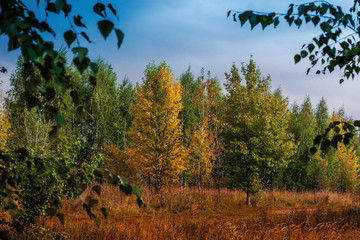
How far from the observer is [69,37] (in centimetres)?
132

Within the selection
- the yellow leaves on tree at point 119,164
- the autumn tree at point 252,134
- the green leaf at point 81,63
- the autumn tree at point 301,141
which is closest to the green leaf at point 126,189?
the green leaf at point 81,63

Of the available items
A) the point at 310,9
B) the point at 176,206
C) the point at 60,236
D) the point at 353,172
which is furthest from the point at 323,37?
the point at 353,172

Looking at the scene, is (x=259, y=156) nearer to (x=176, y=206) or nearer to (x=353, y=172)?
(x=176, y=206)

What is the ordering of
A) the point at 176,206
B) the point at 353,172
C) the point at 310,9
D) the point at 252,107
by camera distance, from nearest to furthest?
1. the point at 310,9
2. the point at 176,206
3. the point at 252,107
4. the point at 353,172

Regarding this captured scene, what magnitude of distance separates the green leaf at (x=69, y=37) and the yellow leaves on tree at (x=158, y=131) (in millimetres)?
15077

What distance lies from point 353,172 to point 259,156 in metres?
18.6

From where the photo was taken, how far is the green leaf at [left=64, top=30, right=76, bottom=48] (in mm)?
1316

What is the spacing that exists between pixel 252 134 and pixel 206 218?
9.06m

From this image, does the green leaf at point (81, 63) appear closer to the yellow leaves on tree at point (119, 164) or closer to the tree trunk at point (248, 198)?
the tree trunk at point (248, 198)

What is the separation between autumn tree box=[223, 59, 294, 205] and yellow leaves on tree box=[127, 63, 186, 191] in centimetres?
309

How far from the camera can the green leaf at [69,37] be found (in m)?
1.32

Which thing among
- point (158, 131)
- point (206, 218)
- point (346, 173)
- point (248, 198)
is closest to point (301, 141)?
point (346, 173)

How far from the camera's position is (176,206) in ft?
47.3

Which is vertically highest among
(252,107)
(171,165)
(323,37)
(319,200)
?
(252,107)
